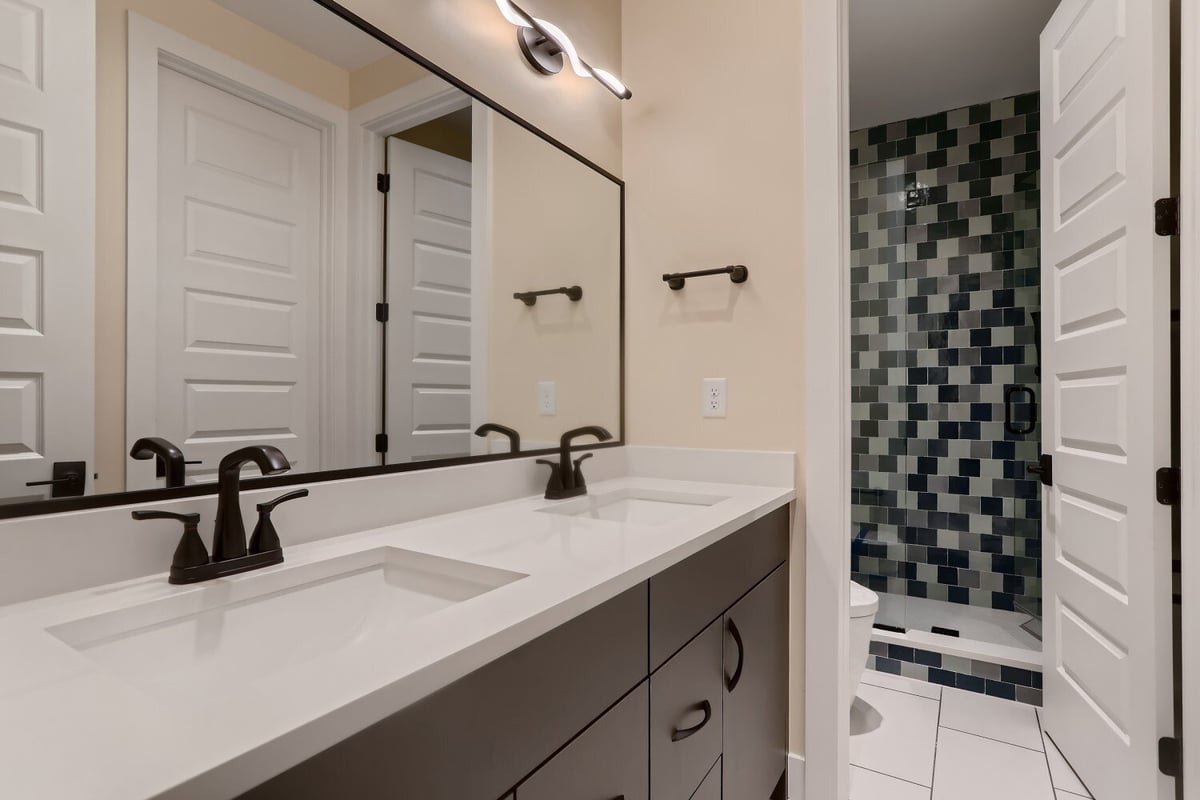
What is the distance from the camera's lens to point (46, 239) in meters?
0.71

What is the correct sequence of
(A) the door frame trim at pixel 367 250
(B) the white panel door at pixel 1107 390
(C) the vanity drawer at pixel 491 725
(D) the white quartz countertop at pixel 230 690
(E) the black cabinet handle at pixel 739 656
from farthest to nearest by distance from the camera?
(B) the white panel door at pixel 1107 390 → (E) the black cabinet handle at pixel 739 656 → (A) the door frame trim at pixel 367 250 → (C) the vanity drawer at pixel 491 725 → (D) the white quartz countertop at pixel 230 690

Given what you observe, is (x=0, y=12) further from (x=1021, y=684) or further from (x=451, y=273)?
(x=1021, y=684)

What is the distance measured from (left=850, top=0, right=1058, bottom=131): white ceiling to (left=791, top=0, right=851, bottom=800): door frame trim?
3.56ft

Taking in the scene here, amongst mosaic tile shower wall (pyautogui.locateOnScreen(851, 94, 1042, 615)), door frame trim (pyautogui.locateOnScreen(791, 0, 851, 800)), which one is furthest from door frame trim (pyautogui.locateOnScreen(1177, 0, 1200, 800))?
mosaic tile shower wall (pyautogui.locateOnScreen(851, 94, 1042, 615))

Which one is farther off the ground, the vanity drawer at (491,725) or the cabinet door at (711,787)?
the vanity drawer at (491,725)

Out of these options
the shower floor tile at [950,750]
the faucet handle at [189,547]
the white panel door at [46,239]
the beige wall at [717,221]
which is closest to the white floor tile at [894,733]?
the shower floor tile at [950,750]

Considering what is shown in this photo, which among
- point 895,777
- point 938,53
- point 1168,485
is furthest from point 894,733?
point 938,53

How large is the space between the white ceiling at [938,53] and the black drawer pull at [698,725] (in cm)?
252

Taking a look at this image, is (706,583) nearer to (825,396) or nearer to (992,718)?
(825,396)

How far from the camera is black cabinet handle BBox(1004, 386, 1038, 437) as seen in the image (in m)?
2.67

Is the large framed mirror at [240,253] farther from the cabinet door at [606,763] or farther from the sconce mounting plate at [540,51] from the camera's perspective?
the cabinet door at [606,763]

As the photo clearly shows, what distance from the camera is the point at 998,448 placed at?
9.52 ft

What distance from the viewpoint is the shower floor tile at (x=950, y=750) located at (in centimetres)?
166

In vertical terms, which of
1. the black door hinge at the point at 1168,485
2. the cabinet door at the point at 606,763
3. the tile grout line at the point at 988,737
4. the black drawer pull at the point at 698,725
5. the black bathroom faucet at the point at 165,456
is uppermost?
the black bathroom faucet at the point at 165,456
